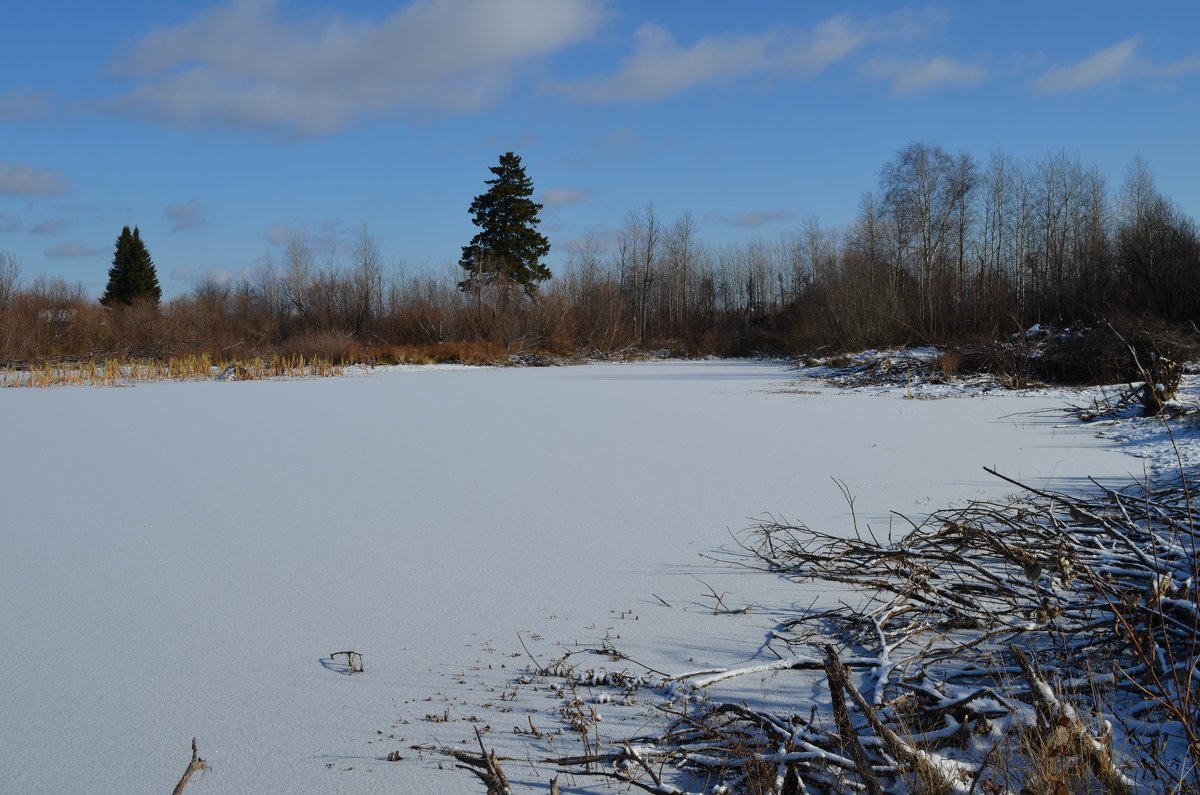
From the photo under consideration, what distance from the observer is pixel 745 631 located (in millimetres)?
2670

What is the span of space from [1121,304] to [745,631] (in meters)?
18.9

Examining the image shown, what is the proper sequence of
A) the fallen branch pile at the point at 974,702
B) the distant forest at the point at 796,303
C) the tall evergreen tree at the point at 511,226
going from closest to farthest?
the fallen branch pile at the point at 974,702
the distant forest at the point at 796,303
the tall evergreen tree at the point at 511,226

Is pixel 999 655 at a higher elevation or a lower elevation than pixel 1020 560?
lower

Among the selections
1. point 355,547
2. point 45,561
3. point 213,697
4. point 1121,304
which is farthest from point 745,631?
point 1121,304

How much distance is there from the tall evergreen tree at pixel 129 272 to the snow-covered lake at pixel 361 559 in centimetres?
3678

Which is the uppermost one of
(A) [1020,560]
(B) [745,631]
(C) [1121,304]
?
(C) [1121,304]

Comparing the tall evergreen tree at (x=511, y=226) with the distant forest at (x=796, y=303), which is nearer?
the distant forest at (x=796, y=303)

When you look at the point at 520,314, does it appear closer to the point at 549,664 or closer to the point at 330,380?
the point at 330,380

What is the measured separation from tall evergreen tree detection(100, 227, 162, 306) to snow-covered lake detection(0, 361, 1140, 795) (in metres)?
36.8

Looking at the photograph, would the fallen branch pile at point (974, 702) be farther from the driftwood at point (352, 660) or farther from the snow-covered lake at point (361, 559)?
the driftwood at point (352, 660)

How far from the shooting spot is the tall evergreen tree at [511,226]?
37.8 meters

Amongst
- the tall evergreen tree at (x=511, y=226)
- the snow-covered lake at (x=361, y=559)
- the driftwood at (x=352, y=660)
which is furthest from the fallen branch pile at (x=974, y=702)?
the tall evergreen tree at (x=511, y=226)

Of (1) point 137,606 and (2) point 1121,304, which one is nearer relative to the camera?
(1) point 137,606

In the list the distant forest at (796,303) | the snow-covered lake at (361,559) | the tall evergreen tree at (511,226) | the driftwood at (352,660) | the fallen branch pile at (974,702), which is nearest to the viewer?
the fallen branch pile at (974,702)
